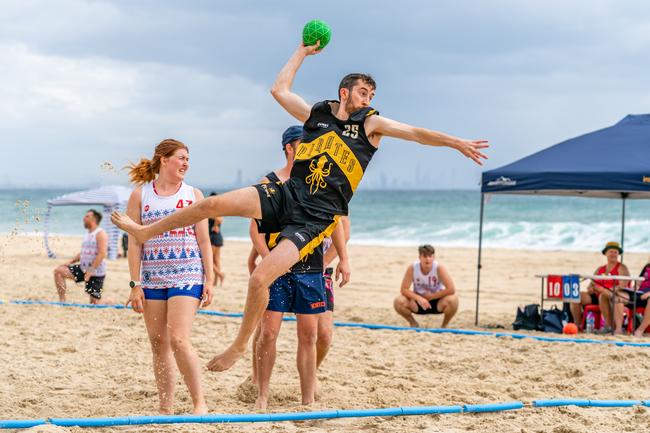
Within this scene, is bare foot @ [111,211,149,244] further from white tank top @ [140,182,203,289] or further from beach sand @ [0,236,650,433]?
beach sand @ [0,236,650,433]

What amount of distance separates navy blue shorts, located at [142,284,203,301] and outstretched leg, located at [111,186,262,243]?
0.31 m

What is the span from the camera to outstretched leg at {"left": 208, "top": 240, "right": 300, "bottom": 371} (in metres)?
4.05

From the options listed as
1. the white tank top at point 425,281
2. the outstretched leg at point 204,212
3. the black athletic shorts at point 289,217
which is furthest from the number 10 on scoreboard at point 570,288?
the outstretched leg at point 204,212

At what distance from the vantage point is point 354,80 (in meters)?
4.40

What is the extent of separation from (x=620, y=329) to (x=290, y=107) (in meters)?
5.50

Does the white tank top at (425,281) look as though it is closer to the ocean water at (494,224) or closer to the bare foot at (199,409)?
the bare foot at (199,409)

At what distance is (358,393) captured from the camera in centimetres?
549

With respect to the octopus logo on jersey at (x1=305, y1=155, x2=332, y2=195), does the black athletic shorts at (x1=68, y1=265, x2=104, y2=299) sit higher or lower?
lower

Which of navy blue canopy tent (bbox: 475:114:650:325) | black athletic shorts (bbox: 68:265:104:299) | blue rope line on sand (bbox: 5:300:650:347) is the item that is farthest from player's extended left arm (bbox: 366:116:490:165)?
black athletic shorts (bbox: 68:265:104:299)

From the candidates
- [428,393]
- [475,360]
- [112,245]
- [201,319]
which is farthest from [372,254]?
[428,393]

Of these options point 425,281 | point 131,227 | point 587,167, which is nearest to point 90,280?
point 425,281

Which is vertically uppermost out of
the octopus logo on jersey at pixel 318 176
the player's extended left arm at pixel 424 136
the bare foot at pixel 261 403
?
the player's extended left arm at pixel 424 136

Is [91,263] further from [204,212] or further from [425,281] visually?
[204,212]

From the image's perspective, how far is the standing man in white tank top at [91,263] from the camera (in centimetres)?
955
